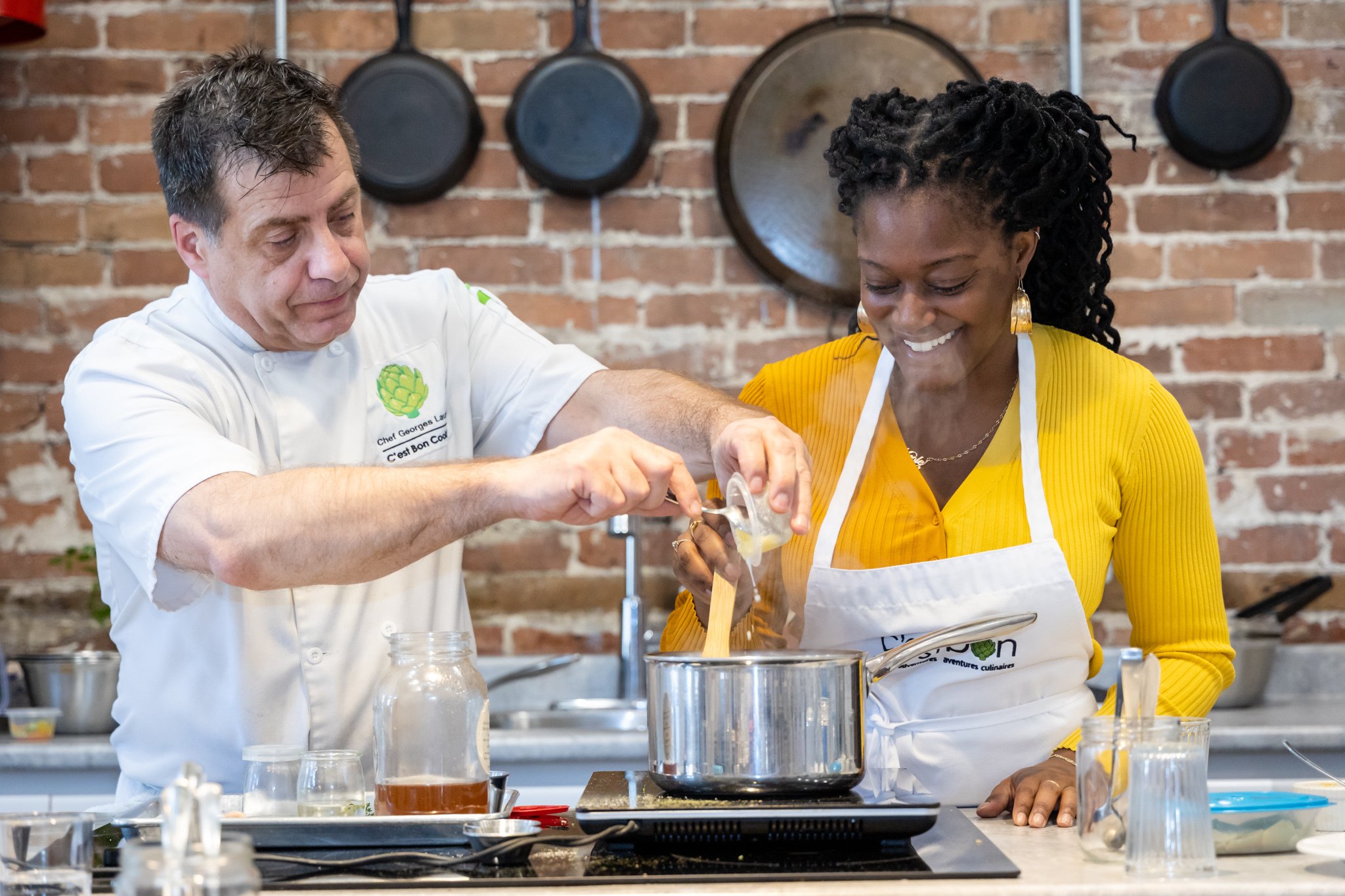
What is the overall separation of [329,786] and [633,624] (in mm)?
1273

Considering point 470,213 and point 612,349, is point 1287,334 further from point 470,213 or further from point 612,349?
point 470,213

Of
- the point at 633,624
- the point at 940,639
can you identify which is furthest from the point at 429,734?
the point at 633,624

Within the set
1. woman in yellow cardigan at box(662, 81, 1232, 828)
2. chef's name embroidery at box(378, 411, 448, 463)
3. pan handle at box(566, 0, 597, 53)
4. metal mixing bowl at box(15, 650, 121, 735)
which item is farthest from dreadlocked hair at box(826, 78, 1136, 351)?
metal mixing bowl at box(15, 650, 121, 735)

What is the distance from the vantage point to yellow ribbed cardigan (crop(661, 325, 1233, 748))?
5.16ft

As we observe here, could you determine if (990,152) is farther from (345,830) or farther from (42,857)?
(42,857)

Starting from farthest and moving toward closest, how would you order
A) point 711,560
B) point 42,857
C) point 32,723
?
point 32,723 → point 711,560 → point 42,857

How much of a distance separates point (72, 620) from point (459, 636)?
1.72 metres

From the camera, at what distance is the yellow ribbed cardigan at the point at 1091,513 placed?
5.16 feet

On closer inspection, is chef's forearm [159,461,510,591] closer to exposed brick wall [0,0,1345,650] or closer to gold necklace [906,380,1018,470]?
gold necklace [906,380,1018,470]

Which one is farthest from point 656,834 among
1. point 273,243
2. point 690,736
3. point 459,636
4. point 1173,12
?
point 1173,12

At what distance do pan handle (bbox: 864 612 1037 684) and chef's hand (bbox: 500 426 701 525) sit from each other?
220 millimetres

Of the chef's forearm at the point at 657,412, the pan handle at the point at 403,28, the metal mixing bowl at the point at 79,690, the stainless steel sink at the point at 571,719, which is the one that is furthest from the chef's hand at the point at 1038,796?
the pan handle at the point at 403,28

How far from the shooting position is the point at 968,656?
156 cm

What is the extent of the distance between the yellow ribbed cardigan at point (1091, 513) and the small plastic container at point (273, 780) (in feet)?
1.70
